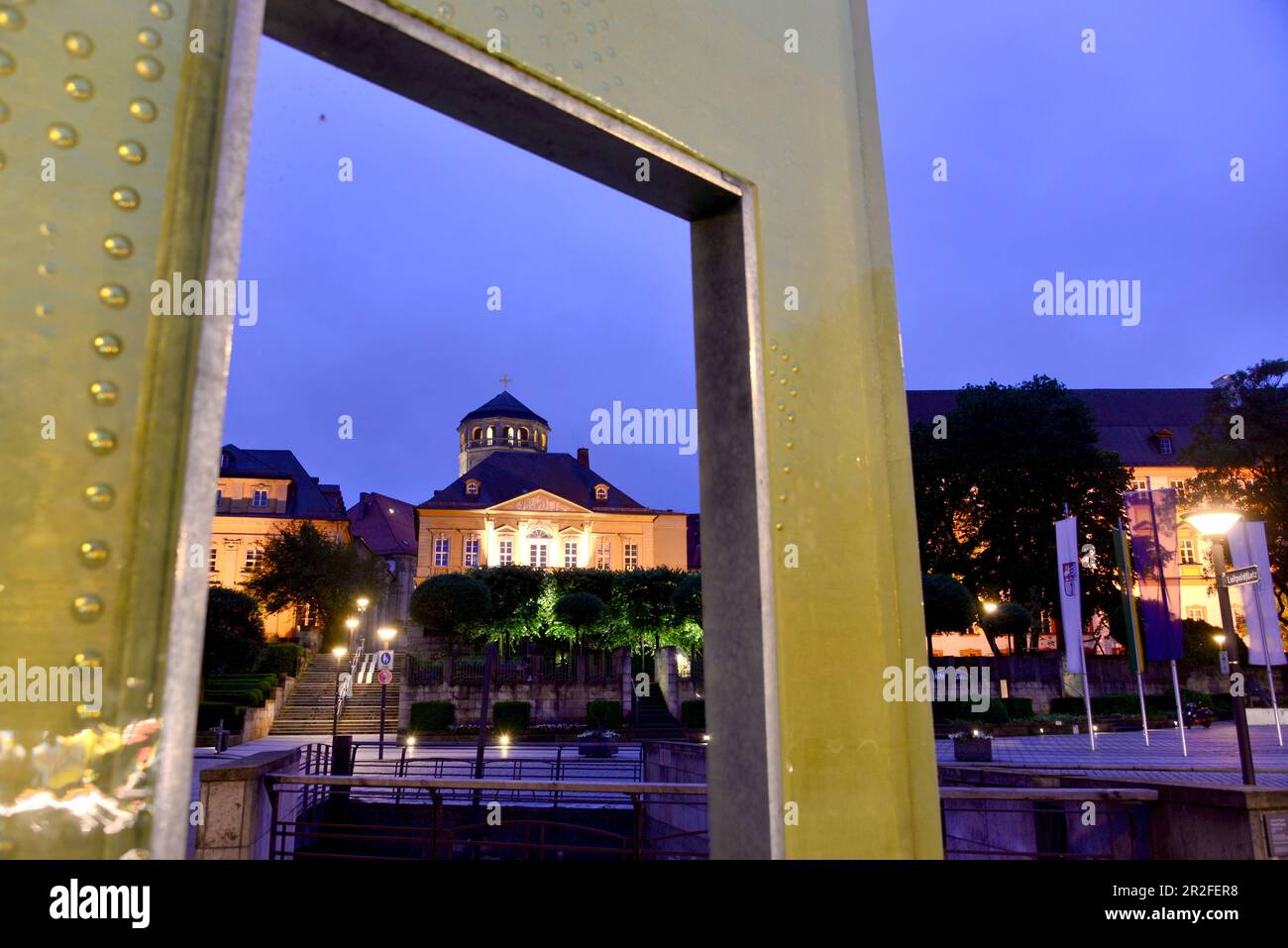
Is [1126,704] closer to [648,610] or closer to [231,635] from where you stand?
[648,610]

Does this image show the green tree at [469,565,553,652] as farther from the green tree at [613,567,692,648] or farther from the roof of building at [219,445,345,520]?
the roof of building at [219,445,345,520]

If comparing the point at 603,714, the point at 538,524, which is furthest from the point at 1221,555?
the point at 538,524

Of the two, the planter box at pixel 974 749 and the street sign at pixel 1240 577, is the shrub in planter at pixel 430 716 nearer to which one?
the planter box at pixel 974 749

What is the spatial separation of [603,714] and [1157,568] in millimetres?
20738

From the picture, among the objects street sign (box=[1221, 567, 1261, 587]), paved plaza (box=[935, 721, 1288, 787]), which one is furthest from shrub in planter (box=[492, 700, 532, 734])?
street sign (box=[1221, 567, 1261, 587])

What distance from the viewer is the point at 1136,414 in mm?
62125

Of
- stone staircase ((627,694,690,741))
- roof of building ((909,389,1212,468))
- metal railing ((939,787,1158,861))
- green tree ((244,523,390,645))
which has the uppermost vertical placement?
roof of building ((909,389,1212,468))

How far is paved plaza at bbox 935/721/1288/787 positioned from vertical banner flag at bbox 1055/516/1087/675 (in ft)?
6.59

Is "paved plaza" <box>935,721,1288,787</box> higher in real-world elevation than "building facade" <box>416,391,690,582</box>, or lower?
lower

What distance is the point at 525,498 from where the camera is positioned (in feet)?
176

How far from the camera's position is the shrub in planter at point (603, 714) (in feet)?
102

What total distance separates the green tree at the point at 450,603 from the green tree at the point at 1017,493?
2179 centimetres

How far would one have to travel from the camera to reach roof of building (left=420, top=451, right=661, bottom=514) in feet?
181

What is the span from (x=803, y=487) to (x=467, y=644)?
34428mm
